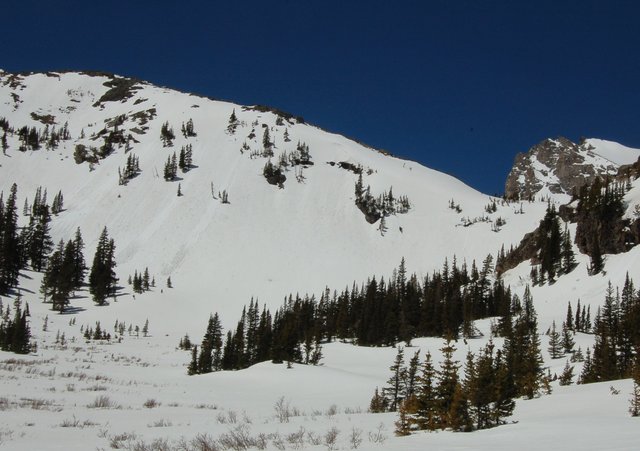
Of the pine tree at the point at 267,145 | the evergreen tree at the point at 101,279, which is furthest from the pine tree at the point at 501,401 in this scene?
the pine tree at the point at 267,145

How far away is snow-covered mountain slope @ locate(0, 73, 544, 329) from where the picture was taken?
10519cm

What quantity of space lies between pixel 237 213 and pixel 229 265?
2080cm

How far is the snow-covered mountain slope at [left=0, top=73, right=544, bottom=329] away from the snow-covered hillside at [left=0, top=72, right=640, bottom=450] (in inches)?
19.3

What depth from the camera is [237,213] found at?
409 feet

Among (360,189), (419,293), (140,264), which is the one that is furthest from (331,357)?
(360,189)

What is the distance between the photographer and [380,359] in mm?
54656

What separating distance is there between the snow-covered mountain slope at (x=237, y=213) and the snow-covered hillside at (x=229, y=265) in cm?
49

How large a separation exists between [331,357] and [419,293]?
99.5ft

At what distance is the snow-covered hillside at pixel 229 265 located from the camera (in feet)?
47.2

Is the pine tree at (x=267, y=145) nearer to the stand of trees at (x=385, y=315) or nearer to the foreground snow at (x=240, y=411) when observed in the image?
the stand of trees at (x=385, y=315)

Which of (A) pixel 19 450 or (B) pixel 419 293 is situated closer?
(A) pixel 19 450

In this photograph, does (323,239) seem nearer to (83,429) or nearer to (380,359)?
(380,359)

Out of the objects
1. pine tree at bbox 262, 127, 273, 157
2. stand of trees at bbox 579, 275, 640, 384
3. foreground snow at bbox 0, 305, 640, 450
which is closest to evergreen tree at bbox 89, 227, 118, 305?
foreground snow at bbox 0, 305, 640, 450

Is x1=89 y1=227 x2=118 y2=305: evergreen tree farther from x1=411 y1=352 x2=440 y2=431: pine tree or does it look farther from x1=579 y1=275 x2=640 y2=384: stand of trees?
x1=411 y1=352 x2=440 y2=431: pine tree
